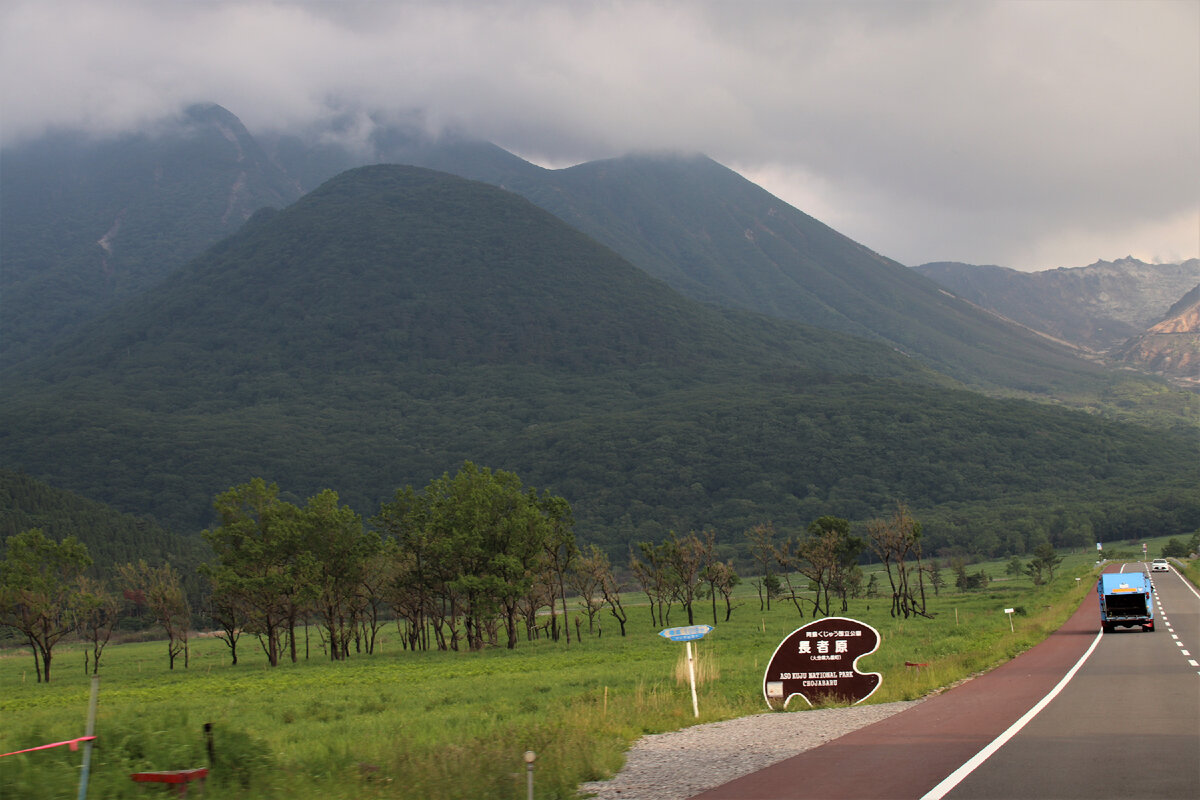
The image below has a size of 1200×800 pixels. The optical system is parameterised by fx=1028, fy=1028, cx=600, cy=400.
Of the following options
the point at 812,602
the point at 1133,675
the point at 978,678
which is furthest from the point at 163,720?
the point at 812,602

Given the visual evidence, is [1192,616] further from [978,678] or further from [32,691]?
[32,691]

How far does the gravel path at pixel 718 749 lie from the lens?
12859 mm

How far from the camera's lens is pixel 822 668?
20703 mm

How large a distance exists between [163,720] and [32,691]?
45841mm

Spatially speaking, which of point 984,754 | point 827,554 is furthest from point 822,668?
point 827,554

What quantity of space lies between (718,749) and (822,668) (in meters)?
5.76

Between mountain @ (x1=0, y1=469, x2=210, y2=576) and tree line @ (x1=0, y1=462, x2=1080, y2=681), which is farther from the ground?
mountain @ (x1=0, y1=469, x2=210, y2=576)

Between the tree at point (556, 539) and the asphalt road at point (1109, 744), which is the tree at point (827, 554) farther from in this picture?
the asphalt road at point (1109, 744)

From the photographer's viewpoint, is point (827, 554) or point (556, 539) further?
point (827, 554)

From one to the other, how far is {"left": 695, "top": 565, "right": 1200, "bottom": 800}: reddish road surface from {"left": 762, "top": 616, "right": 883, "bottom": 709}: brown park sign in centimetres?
144

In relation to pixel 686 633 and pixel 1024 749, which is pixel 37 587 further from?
pixel 1024 749

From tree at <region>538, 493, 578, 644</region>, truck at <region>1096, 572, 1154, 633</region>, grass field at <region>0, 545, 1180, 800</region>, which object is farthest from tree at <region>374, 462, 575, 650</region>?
truck at <region>1096, 572, 1154, 633</region>

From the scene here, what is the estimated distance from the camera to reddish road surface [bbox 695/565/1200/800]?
1096cm

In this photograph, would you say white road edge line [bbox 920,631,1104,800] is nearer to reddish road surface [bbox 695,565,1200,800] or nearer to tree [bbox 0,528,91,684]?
reddish road surface [bbox 695,565,1200,800]
